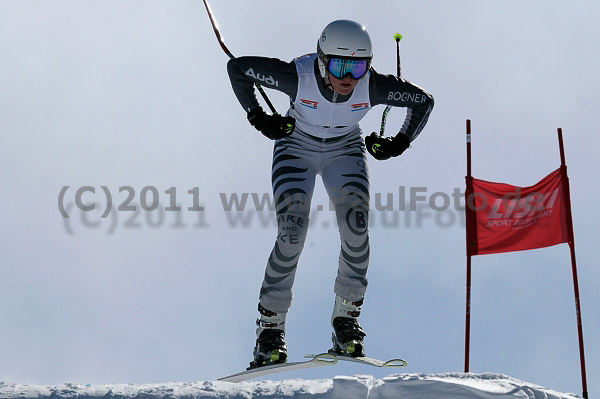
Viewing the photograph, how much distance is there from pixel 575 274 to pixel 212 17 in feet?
23.1

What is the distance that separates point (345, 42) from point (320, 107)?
0.63 meters

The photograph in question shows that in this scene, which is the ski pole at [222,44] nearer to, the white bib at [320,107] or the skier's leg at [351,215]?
the white bib at [320,107]

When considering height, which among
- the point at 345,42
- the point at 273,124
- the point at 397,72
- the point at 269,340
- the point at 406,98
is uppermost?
the point at 397,72

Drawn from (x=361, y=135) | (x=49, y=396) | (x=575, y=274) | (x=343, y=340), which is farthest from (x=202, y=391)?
(x=575, y=274)

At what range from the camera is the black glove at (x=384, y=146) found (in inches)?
269

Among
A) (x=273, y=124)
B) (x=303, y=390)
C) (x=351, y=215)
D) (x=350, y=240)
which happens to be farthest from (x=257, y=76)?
(x=303, y=390)

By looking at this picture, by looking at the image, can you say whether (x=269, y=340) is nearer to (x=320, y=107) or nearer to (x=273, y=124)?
(x=273, y=124)

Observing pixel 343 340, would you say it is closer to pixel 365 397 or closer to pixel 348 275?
pixel 348 275

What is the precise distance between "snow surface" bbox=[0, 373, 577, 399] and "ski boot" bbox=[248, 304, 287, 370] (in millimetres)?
1129

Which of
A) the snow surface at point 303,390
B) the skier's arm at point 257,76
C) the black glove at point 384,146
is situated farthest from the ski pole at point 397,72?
the snow surface at point 303,390

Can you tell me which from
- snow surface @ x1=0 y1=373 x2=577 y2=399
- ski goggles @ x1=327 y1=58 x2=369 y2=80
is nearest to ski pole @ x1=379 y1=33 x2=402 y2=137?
ski goggles @ x1=327 y1=58 x2=369 y2=80

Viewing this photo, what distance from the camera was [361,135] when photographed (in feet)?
22.9

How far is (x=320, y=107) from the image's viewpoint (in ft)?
21.7

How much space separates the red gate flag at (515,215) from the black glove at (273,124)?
6.20 metres
